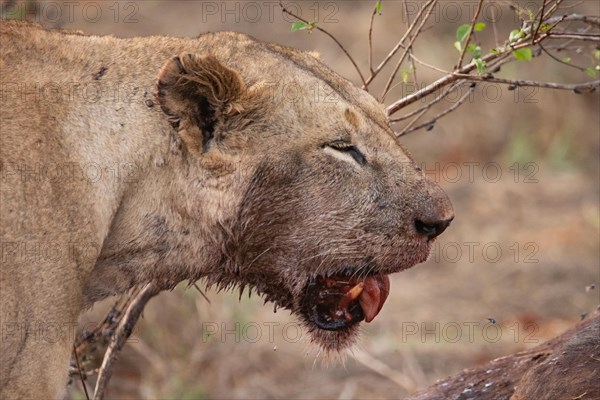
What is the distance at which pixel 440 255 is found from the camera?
34.7 ft

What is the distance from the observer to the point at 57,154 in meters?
3.77

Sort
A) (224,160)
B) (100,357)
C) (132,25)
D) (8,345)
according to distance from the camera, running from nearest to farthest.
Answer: (8,345)
(224,160)
(100,357)
(132,25)

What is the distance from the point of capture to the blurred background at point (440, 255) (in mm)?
8227

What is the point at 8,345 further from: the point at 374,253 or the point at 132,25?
the point at 132,25

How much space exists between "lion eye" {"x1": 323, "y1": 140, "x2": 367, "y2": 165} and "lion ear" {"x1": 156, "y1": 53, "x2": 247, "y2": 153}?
368 mm

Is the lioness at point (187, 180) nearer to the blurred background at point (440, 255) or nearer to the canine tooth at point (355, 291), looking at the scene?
the canine tooth at point (355, 291)

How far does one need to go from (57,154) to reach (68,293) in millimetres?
461

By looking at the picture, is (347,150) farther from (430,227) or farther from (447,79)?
(447,79)

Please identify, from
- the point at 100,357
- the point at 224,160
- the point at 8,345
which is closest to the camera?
the point at 8,345

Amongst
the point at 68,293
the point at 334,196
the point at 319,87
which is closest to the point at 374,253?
the point at 334,196

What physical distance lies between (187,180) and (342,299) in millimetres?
818

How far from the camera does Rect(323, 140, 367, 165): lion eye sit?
4.09 m

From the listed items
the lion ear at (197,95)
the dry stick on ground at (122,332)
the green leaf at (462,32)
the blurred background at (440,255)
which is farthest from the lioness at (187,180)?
the dry stick on ground at (122,332)

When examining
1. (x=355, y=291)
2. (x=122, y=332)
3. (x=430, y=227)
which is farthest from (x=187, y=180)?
(x=122, y=332)
